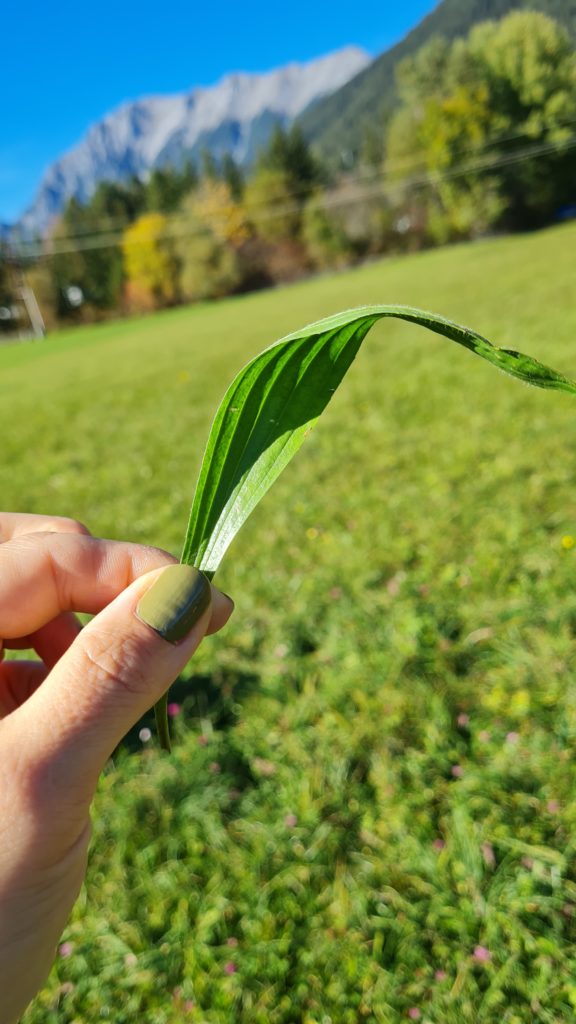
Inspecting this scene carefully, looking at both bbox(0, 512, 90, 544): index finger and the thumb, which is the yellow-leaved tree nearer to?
bbox(0, 512, 90, 544): index finger

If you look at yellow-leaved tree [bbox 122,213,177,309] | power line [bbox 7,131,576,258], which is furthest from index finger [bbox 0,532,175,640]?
yellow-leaved tree [bbox 122,213,177,309]

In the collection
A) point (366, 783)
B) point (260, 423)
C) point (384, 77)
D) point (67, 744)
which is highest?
point (384, 77)

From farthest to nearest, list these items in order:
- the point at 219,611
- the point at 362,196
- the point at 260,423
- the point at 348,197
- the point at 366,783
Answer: the point at 348,197, the point at 362,196, the point at 366,783, the point at 219,611, the point at 260,423

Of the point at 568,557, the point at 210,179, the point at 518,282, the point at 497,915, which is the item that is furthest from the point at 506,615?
the point at 210,179

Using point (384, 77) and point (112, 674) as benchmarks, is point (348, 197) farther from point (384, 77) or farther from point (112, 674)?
point (112, 674)

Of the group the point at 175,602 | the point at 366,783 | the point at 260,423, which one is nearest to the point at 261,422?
the point at 260,423

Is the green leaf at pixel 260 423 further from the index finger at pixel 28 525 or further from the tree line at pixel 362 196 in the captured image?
the tree line at pixel 362 196

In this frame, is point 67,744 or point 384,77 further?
point 384,77
